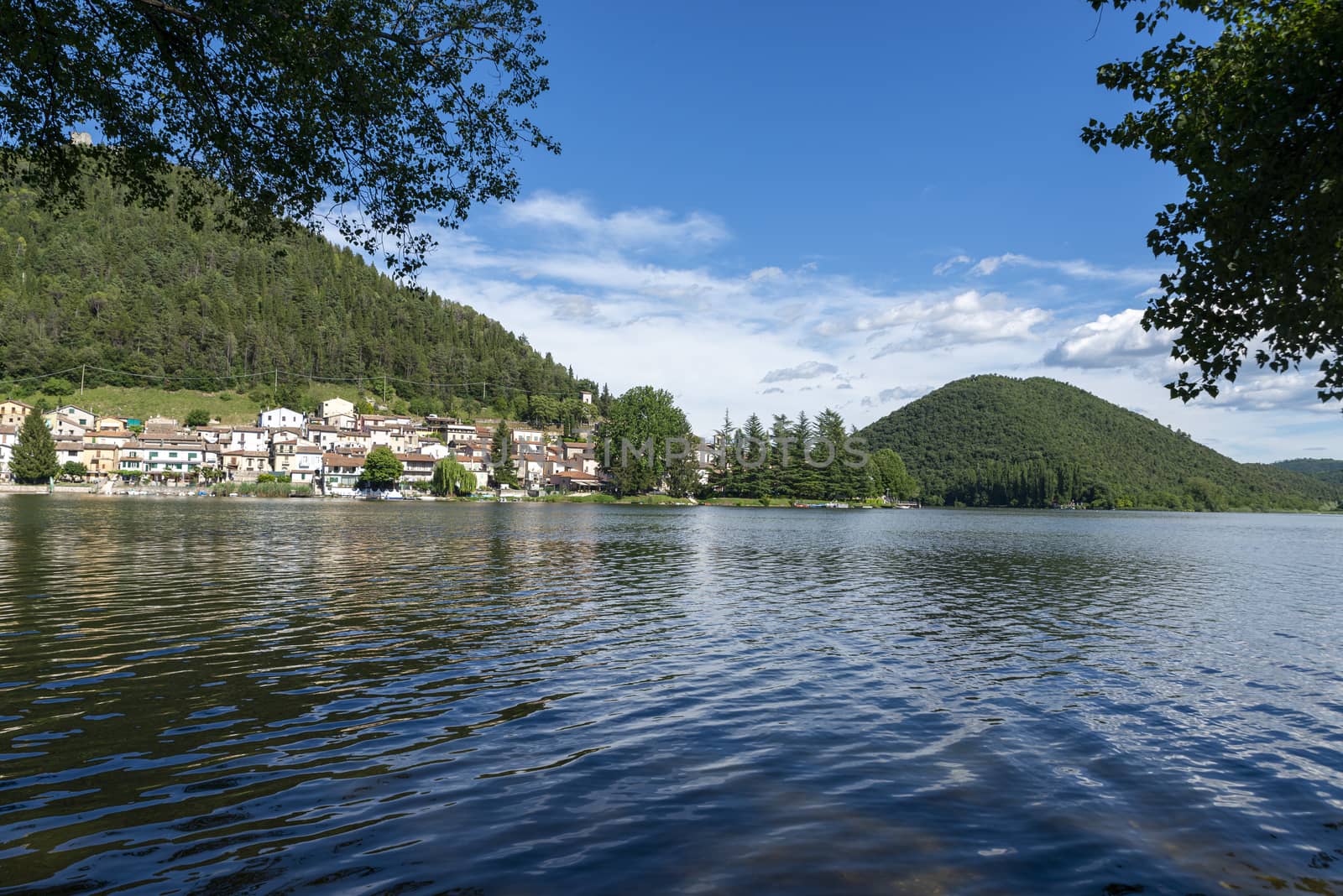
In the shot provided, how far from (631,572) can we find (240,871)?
2895 cm

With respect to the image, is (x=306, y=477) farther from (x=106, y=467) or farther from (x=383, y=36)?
(x=383, y=36)

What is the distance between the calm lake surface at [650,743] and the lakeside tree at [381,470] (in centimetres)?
15121

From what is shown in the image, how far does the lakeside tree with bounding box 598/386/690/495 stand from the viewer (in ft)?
579

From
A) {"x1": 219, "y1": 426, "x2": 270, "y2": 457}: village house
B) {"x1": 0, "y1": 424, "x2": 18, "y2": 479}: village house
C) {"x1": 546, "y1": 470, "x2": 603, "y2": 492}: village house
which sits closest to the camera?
{"x1": 0, "y1": 424, "x2": 18, "y2": 479}: village house

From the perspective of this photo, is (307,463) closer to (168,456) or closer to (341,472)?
(341,472)

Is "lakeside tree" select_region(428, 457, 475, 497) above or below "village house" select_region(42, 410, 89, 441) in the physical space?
below

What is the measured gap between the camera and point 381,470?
172 m

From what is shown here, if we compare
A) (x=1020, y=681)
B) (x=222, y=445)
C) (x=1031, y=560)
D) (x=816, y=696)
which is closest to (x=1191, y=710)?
(x=1020, y=681)

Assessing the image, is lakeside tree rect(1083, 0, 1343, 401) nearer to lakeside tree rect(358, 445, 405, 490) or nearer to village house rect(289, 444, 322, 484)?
lakeside tree rect(358, 445, 405, 490)

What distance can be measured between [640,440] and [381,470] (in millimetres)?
60126

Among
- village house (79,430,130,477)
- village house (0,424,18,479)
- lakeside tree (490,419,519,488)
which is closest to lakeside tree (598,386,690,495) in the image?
lakeside tree (490,419,519,488)

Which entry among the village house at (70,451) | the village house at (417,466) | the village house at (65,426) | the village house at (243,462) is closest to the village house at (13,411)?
the village house at (65,426)

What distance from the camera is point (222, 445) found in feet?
611

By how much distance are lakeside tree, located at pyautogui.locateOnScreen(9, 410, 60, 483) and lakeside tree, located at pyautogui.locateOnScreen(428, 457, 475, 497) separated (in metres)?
74.7
